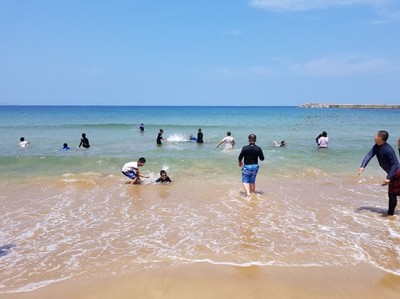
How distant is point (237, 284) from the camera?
4184 mm

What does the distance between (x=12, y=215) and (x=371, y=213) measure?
7893mm

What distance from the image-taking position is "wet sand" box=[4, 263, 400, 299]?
3984 millimetres

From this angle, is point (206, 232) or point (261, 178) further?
point (261, 178)

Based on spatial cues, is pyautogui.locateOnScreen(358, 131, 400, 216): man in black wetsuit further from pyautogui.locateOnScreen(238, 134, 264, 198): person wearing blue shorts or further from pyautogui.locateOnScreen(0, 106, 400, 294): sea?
pyautogui.locateOnScreen(238, 134, 264, 198): person wearing blue shorts

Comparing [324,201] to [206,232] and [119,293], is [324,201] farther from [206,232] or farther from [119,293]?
[119,293]

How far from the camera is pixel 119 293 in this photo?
4.02 meters

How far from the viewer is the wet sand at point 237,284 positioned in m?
3.98

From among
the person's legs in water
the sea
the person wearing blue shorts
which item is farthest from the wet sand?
the person wearing blue shorts

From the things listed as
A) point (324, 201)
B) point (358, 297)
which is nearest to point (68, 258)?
point (358, 297)

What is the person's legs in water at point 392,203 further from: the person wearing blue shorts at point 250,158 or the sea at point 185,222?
the person wearing blue shorts at point 250,158

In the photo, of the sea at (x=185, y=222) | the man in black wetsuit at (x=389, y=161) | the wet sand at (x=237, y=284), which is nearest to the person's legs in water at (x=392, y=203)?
the man in black wetsuit at (x=389, y=161)

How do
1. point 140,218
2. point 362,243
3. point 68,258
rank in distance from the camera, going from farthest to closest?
point 140,218 < point 362,243 < point 68,258

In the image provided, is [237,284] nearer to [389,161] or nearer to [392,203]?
[389,161]

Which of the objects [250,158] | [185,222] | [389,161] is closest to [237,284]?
[185,222]
